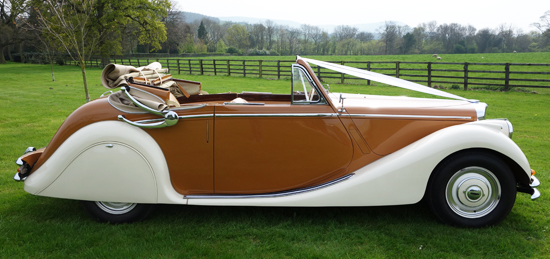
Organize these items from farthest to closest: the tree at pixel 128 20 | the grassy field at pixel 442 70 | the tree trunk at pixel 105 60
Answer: the tree trunk at pixel 105 60 → the tree at pixel 128 20 → the grassy field at pixel 442 70

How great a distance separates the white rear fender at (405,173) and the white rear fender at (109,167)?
1.47 ft

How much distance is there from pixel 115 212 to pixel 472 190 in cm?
347

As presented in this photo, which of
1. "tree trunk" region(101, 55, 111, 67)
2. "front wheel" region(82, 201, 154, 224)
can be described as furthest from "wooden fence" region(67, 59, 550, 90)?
"front wheel" region(82, 201, 154, 224)

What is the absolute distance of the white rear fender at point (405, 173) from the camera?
315 cm

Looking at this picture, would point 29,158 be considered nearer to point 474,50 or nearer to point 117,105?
point 117,105

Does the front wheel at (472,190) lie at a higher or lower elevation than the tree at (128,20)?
lower

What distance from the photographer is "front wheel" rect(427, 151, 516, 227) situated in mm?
3195

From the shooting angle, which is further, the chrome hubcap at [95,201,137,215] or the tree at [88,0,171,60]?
the tree at [88,0,171,60]

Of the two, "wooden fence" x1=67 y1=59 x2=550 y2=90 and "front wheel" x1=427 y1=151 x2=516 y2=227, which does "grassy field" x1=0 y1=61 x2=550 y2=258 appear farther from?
"wooden fence" x1=67 y1=59 x2=550 y2=90

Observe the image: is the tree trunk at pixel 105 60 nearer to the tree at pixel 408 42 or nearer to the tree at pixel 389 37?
the tree at pixel 389 37

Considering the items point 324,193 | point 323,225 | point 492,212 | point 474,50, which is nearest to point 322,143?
point 324,193

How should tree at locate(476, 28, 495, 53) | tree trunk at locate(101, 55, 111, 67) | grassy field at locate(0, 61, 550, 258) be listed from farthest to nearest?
tree at locate(476, 28, 495, 53), tree trunk at locate(101, 55, 111, 67), grassy field at locate(0, 61, 550, 258)

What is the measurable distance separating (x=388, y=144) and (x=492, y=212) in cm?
114

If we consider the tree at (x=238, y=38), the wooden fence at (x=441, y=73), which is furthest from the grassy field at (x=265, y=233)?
the tree at (x=238, y=38)
